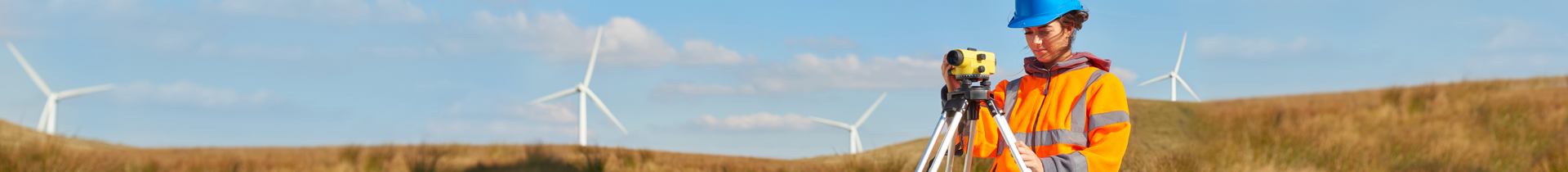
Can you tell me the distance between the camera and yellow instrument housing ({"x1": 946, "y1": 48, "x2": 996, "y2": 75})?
2.83 meters

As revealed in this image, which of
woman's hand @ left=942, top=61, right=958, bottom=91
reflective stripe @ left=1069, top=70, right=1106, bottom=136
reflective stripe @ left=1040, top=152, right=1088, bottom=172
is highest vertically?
woman's hand @ left=942, top=61, right=958, bottom=91

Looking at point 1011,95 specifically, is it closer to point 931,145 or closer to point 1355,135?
point 931,145

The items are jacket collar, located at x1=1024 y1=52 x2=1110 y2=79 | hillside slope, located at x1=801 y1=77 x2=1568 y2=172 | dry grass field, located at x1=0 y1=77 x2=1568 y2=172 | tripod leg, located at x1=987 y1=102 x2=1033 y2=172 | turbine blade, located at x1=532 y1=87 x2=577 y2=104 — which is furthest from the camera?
turbine blade, located at x1=532 y1=87 x2=577 y2=104

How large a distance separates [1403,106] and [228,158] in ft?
88.0

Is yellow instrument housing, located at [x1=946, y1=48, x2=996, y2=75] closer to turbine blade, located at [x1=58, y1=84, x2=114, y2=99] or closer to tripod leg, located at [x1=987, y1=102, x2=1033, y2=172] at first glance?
tripod leg, located at [x1=987, y1=102, x2=1033, y2=172]

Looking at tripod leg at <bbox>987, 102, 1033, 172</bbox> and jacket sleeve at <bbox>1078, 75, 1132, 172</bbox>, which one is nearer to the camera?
tripod leg at <bbox>987, 102, 1033, 172</bbox>

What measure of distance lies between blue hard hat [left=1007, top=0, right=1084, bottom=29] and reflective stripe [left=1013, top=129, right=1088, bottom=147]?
375mm

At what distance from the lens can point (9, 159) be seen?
1258 cm

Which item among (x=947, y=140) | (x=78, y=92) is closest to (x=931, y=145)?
(x=947, y=140)

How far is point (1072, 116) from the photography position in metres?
2.88

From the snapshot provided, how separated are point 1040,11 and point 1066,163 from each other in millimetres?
583

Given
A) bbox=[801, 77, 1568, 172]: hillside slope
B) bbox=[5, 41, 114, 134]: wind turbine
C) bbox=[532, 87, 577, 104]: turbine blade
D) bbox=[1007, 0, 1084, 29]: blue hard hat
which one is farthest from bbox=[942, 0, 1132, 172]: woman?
bbox=[5, 41, 114, 134]: wind turbine

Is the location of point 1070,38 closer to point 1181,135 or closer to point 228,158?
point 1181,135

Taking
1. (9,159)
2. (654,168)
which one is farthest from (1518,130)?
(9,159)
